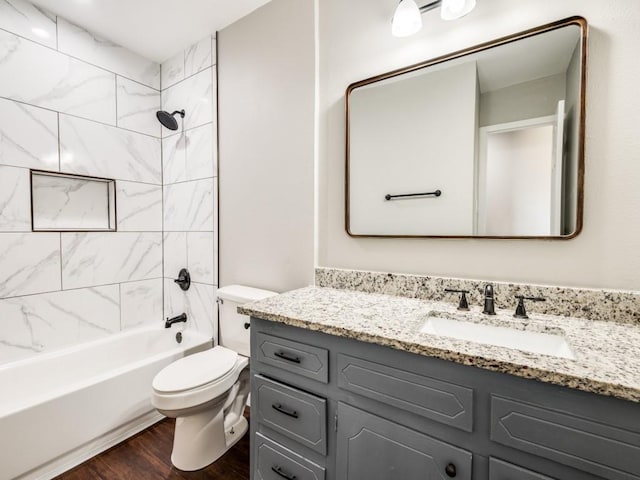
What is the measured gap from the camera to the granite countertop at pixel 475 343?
666 millimetres

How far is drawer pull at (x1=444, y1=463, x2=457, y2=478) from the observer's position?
0.79 metres

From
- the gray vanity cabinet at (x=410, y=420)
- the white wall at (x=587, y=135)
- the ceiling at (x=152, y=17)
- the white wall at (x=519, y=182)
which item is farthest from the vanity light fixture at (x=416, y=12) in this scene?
the gray vanity cabinet at (x=410, y=420)

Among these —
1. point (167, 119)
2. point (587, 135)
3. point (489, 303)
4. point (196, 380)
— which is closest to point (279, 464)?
point (196, 380)

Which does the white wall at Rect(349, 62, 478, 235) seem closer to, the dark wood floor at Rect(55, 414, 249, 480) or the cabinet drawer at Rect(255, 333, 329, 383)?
the cabinet drawer at Rect(255, 333, 329, 383)

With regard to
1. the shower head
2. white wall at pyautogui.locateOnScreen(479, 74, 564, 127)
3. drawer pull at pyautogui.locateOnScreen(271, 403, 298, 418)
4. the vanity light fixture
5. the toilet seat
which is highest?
the vanity light fixture

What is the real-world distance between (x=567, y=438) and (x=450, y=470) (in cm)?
30

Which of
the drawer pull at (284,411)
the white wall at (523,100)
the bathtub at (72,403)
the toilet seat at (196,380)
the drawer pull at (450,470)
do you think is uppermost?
the white wall at (523,100)

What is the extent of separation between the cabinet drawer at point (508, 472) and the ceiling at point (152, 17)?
251 cm

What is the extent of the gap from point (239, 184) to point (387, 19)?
130 centimetres

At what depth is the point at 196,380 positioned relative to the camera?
4.87 feet

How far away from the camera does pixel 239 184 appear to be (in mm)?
2068

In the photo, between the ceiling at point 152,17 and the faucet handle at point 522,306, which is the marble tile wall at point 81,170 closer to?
the ceiling at point 152,17

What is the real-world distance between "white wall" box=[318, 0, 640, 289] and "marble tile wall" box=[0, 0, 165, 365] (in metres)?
1.09

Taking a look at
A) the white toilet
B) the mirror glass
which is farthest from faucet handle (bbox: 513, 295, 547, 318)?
the white toilet
